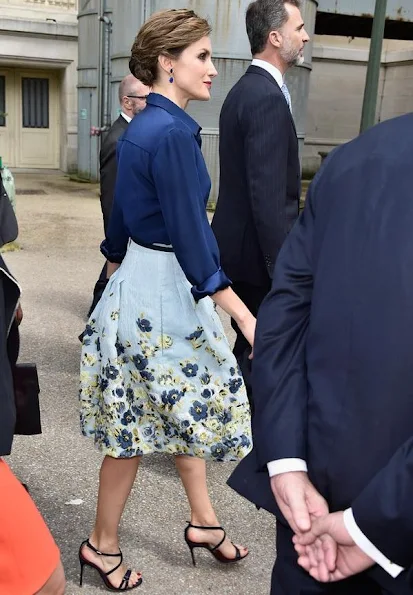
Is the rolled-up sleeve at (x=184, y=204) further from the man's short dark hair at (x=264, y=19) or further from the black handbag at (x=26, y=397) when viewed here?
the man's short dark hair at (x=264, y=19)

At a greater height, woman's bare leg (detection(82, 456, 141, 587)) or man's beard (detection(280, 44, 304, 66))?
man's beard (detection(280, 44, 304, 66))

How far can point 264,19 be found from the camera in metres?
3.27

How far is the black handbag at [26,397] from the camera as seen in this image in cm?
209

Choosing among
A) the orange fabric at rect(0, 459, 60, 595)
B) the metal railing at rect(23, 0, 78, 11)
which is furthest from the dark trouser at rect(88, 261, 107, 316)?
the metal railing at rect(23, 0, 78, 11)

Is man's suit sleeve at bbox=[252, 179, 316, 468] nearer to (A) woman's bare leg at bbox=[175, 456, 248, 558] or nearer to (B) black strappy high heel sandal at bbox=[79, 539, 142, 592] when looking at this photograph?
(A) woman's bare leg at bbox=[175, 456, 248, 558]

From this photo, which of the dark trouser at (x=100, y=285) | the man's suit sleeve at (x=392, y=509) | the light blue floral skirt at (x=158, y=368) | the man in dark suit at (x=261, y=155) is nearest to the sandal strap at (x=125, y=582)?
the light blue floral skirt at (x=158, y=368)

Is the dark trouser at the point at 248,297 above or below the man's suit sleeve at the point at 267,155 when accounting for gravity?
below

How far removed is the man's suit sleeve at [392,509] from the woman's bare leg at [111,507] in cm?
147

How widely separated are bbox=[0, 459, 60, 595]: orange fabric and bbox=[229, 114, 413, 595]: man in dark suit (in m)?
0.55

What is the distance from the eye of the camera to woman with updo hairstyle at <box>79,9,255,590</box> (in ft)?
7.55

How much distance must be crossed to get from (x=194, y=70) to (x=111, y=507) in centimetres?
162

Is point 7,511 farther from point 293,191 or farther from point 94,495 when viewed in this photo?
point 293,191

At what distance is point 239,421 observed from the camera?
2.55m

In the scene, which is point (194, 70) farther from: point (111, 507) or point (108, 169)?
point (108, 169)
